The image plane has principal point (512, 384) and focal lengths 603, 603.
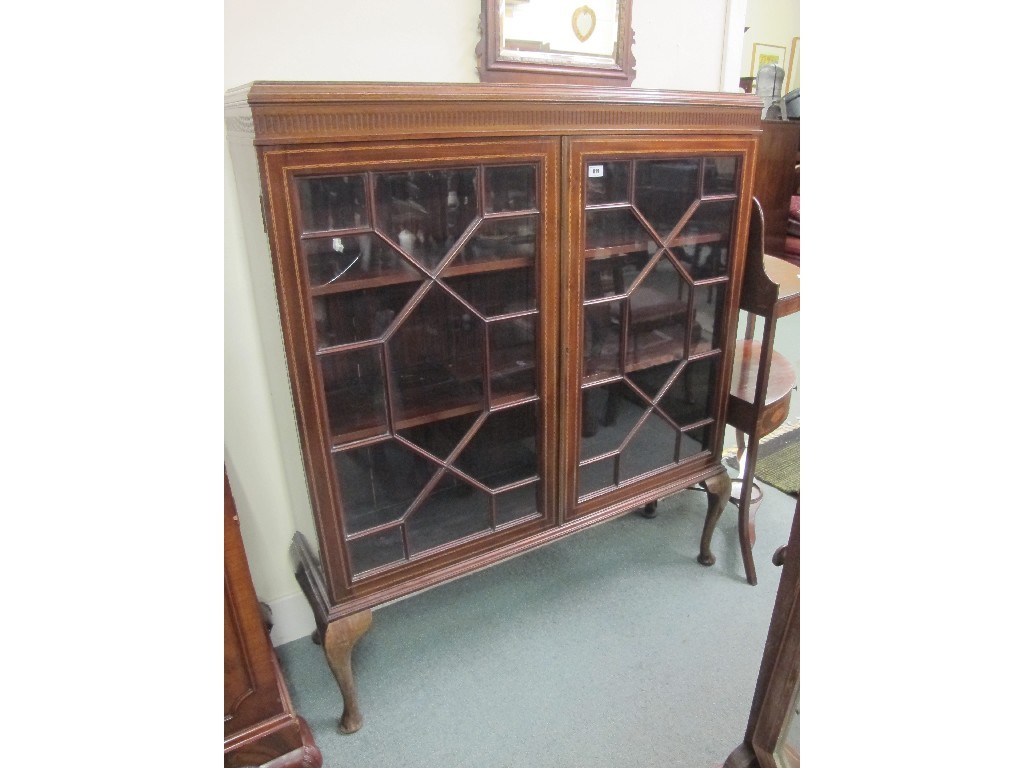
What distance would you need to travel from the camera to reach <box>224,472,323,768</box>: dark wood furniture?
1.06 m

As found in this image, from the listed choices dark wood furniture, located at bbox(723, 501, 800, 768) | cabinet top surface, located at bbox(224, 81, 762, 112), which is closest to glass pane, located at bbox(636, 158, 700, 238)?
cabinet top surface, located at bbox(224, 81, 762, 112)

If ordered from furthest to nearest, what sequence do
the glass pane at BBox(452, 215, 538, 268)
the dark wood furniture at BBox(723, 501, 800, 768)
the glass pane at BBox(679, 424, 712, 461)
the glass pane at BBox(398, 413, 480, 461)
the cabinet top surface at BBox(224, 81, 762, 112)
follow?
1. the glass pane at BBox(679, 424, 712, 461)
2. the glass pane at BBox(398, 413, 480, 461)
3. the glass pane at BBox(452, 215, 538, 268)
4. the cabinet top surface at BBox(224, 81, 762, 112)
5. the dark wood furniture at BBox(723, 501, 800, 768)

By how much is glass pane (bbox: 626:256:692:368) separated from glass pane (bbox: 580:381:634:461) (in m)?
0.08

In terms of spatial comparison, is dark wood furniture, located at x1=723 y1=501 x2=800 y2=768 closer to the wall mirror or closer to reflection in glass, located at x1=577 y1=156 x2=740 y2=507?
reflection in glass, located at x1=577 y1=156 x2=740 y2=507

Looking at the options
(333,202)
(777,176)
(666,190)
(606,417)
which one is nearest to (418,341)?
(333,202)

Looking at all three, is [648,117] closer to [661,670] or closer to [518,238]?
[518,238]

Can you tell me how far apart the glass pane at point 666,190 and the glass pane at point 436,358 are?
436mm

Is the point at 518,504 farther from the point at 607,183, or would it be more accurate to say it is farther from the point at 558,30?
the point at 558,30

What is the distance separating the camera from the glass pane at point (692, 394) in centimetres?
149

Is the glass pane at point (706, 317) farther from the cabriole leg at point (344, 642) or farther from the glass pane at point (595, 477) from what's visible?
the cabriole leg at point (344, 642)

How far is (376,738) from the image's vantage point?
4.32ft
